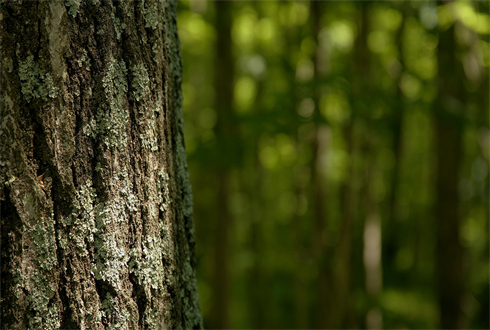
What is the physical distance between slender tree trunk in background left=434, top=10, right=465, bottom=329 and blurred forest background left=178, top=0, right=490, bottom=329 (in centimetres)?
2

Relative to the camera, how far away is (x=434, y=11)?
15.0 feet

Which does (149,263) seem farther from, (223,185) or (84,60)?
(223,185)

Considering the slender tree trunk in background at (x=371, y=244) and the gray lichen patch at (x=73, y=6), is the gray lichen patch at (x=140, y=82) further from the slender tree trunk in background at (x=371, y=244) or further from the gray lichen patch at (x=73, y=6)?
the slender tree trunk in background at (x=371, y=244)

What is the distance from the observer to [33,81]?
3.05 ft

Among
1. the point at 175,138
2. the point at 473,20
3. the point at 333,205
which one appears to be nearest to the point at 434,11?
the point at 473,20

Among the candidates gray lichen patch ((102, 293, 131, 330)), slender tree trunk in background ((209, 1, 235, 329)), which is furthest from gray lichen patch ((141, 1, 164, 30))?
slender tree trunk in background ((209, 1, 235, 329))

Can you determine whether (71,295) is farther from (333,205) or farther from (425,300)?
(333,205)

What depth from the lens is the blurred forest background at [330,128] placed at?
174 inches

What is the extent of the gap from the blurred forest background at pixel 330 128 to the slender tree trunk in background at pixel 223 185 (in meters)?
0.02

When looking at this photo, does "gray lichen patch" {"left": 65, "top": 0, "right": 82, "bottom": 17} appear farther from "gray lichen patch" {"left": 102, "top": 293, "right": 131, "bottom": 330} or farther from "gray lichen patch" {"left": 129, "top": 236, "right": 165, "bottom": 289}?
"gray lichen patch" {"left": 102, "top": 293, "right": 131, "bottom": 330}

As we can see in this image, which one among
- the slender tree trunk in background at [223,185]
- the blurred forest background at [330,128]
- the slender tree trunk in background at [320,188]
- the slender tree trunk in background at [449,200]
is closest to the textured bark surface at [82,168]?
the blurred forest background at [330,128]

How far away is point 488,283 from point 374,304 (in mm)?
8283

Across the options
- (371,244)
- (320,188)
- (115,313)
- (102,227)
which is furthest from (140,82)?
(371,244)

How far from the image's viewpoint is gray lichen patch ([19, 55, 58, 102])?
3.04ft
